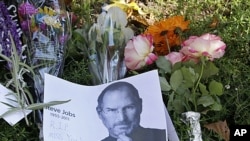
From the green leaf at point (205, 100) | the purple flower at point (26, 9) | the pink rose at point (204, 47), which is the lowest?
the green leaf at point (205, 100)

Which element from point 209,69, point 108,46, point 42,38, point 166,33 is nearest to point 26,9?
point 42,38

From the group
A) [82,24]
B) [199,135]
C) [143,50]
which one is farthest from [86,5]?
[199,135]

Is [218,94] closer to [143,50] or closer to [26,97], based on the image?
[143,50]

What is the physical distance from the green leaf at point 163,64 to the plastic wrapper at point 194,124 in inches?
4.9

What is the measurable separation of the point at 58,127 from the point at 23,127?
0.10 metres

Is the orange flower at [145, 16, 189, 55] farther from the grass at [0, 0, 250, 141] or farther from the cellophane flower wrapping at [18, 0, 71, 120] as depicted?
the cellophane flower wrapping at [18, 0, 71, 120]

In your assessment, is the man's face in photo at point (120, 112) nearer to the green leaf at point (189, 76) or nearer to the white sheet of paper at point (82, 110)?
the white sheet of paper at point (82, 110)

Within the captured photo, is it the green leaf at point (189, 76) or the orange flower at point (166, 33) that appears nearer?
the green leaf at point (189, 76)

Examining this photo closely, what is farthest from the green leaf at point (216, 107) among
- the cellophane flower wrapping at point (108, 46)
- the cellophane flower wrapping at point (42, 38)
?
the cellophane flower wrapping at point (42, 38)

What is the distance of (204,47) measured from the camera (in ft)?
4.15

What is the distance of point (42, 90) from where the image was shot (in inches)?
50.9

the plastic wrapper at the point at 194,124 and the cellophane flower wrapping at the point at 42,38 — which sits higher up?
the cellophane flower wrapping at the point at 42,38

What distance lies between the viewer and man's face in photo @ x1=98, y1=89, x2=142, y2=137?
1201 mm

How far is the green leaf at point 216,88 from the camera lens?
1241 millimetres
